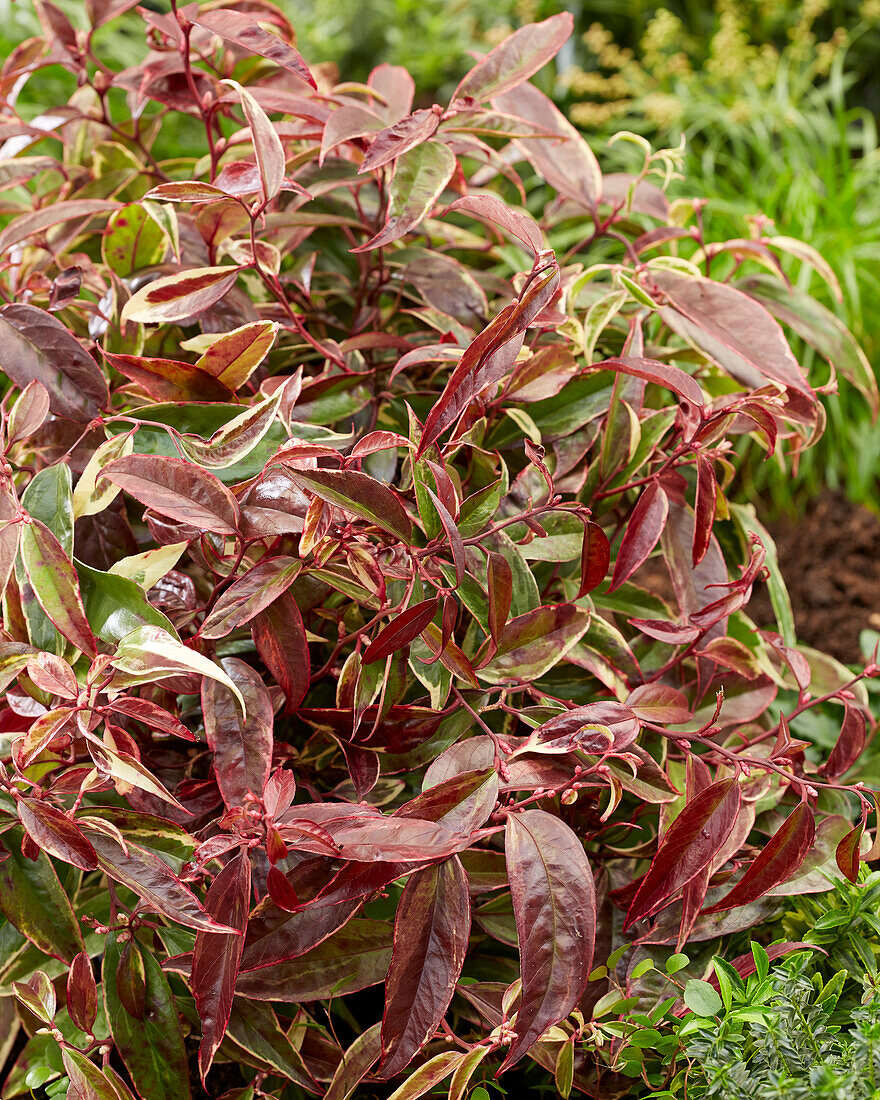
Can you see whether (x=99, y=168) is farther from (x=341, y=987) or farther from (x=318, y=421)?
(x=341, y=987)

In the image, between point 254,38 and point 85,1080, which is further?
point 254,38

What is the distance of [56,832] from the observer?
53 cm

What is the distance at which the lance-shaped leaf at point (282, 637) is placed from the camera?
1.94 ft

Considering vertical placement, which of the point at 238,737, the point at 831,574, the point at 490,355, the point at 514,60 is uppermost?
the point at 514,60

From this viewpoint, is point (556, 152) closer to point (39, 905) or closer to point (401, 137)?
point (401, 137)

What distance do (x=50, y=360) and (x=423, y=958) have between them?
0.51 metres

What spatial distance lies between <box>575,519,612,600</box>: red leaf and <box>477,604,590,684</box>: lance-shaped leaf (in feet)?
0.09

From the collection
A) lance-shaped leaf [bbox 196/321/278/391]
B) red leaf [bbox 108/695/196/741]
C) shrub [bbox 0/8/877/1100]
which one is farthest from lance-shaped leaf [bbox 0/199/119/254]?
red leaf [bbox 108/695/196/741]

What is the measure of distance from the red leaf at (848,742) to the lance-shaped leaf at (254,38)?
2.15ft

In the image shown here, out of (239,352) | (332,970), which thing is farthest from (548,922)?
(239,352)

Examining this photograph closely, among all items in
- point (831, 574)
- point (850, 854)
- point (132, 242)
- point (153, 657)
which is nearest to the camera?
point (153, 657)

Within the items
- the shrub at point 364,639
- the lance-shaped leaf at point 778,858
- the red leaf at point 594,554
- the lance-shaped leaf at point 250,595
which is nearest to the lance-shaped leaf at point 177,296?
the shrub at point 364,639

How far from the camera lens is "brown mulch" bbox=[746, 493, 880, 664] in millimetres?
1354

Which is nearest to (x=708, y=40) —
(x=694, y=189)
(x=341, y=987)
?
(x=694, y=189)
